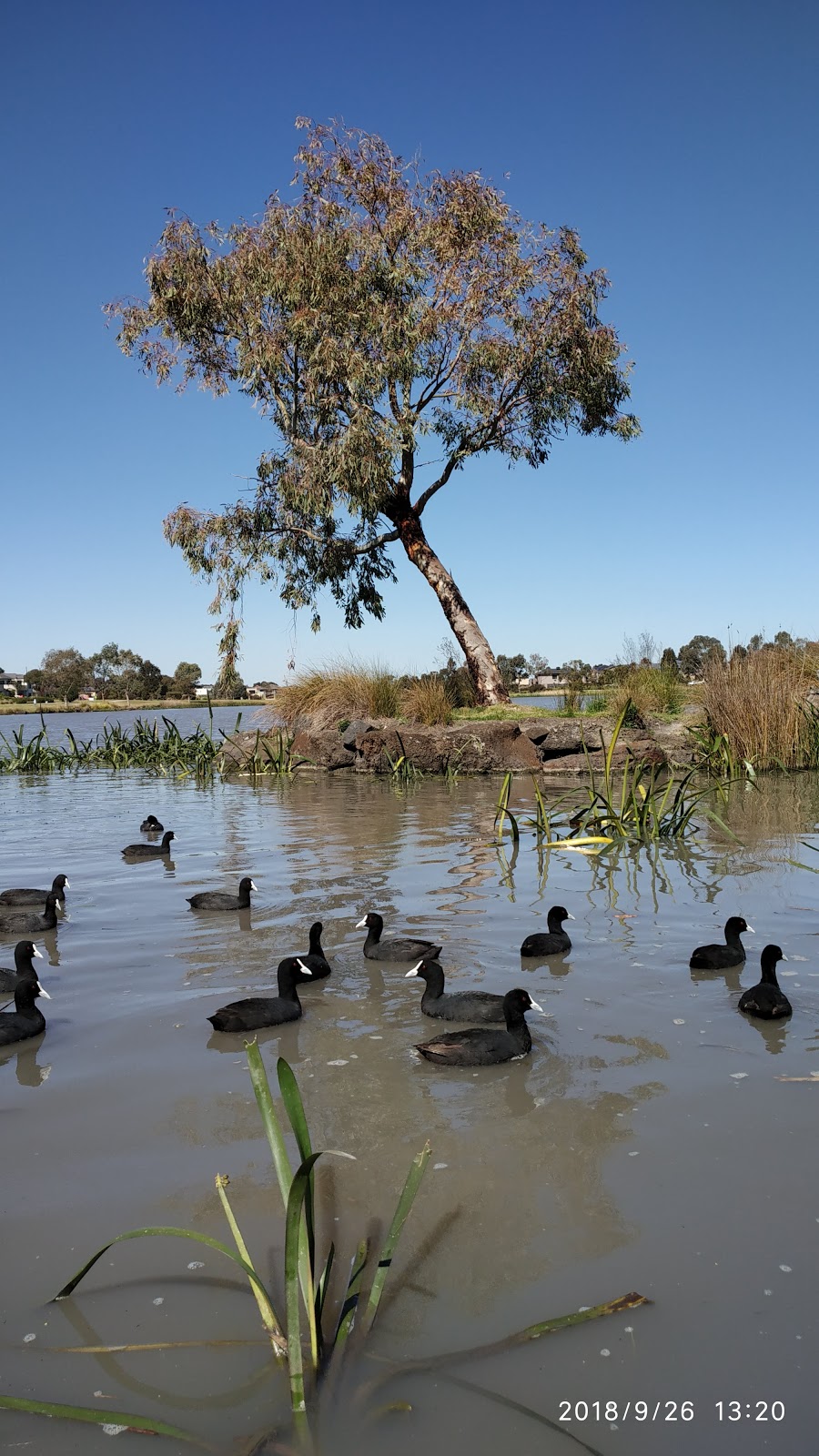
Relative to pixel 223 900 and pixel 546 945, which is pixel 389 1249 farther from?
pixel 223 900

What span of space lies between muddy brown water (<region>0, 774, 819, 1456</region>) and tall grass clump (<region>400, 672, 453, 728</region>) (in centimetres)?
1331

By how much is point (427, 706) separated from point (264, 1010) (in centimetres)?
1609

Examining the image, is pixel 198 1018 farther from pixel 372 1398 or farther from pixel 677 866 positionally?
pixel 677 866

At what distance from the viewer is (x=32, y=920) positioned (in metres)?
7.20

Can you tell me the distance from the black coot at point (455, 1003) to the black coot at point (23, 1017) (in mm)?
1962

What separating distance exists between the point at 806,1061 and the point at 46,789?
15.8 meters

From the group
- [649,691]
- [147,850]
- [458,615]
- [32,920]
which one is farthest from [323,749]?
[32,920]

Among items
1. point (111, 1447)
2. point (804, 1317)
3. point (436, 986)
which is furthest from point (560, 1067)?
point (111, 1447)

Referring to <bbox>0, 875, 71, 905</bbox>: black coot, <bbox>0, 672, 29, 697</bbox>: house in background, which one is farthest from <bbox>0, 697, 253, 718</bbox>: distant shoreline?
<bbox>0, 875, 71, 905</bbox>: black coot

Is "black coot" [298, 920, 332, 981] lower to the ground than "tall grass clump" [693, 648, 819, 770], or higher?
lower

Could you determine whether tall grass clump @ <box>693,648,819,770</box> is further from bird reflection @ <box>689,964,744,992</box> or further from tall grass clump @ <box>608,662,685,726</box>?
bird reflection @ <box>689,964,744,992</box>

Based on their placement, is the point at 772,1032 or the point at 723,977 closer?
the point at 772,1032

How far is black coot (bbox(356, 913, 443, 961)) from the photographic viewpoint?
6113mm

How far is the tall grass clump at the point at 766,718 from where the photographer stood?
52.8 ft
